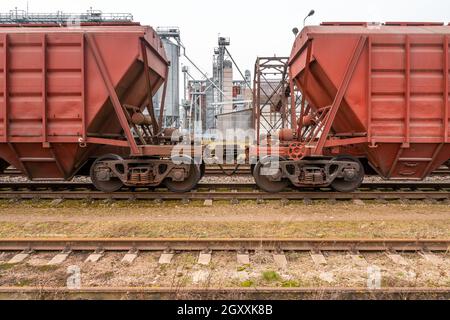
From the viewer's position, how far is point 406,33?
6.69 metres

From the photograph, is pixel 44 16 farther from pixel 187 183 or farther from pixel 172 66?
pixel 187 183

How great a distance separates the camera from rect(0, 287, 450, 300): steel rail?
10.5ft

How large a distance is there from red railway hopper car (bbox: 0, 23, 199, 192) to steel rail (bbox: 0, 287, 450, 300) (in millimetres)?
4084

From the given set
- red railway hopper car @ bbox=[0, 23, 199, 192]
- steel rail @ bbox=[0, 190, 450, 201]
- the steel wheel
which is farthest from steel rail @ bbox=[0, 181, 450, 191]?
red railway hopper car @ bbox=[0, 23, 199, 192]

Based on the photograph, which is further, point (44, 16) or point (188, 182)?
point (44, 16)

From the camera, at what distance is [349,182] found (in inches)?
298

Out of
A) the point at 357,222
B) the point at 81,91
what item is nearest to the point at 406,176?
the point at 357,222

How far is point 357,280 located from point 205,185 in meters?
5.22

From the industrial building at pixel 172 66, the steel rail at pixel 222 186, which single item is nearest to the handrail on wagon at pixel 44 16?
the industrial building at pixel 172 66

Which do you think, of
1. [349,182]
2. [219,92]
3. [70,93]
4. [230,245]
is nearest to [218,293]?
[230,245]

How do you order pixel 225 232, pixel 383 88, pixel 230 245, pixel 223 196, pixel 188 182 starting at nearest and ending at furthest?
1. pixel 230 245
2. pixel 225 232
3. pixel 383 88
4. pixel 223 196
5. pixel 188 182

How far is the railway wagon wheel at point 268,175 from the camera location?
7.43 metres

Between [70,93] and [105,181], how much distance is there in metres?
2.17

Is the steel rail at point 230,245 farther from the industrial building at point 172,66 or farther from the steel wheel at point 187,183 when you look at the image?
the industrial building at point 172,66
